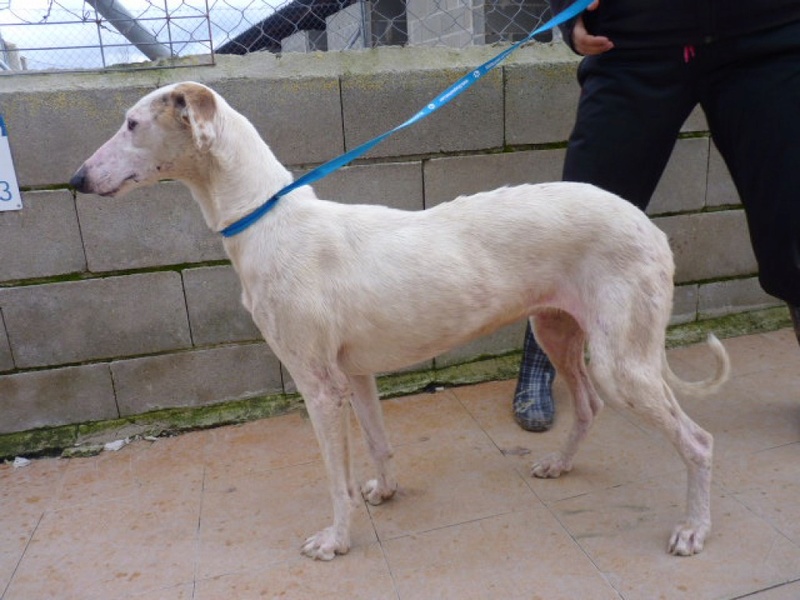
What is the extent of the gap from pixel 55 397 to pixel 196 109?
6.32 ft

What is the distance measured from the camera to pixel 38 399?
322 cm

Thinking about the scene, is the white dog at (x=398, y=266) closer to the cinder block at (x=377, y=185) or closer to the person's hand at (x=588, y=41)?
the person's hand at (x=588, y=41)

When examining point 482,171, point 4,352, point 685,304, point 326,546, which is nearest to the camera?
point 326,546

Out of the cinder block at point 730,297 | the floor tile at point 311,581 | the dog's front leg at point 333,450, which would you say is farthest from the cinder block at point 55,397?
the cinder block at point 730,297

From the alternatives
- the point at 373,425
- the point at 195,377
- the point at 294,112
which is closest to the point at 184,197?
the point at 294,112

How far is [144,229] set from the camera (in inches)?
124

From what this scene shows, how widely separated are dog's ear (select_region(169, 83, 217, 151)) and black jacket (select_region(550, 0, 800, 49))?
1524mm

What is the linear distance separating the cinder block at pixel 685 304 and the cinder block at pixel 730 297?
5 centimetres

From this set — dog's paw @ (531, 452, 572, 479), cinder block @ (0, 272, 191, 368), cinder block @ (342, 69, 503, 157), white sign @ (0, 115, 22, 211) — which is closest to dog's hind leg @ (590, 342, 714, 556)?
dog's paw @ (531, 452, 572, 479)

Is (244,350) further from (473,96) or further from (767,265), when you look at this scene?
(767,265)

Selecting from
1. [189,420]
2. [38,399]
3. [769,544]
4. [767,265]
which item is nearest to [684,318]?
[767,265]

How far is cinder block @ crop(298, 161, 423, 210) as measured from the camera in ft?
10.9

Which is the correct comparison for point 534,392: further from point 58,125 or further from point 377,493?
point 58,125

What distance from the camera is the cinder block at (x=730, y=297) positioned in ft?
13.2
